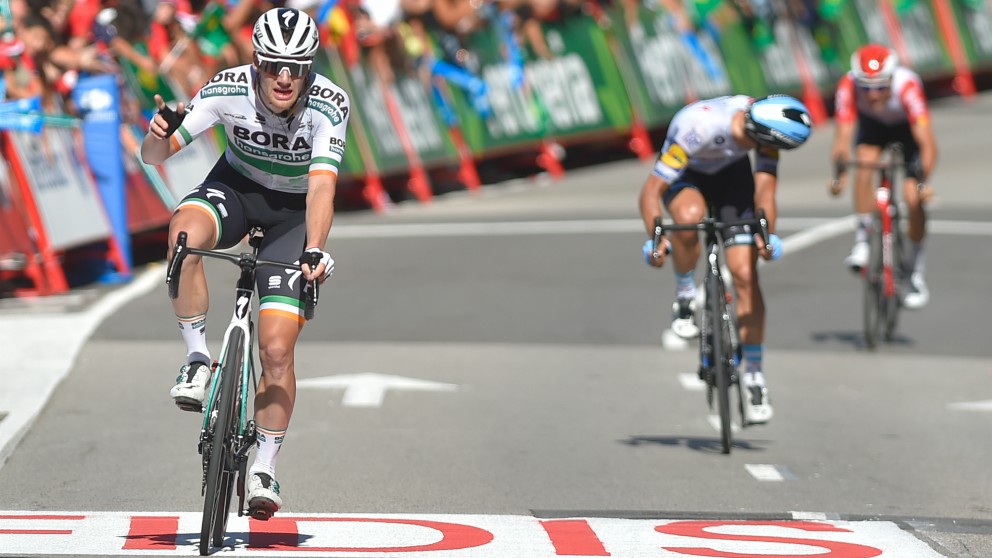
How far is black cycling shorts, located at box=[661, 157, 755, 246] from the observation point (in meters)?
10.3

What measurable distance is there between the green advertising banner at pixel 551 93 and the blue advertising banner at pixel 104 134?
23.6 feet

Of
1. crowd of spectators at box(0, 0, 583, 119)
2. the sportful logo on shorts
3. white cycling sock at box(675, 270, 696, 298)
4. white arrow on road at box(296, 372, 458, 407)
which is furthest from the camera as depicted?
crowd of spectators at box(0, 0, 583, 119)

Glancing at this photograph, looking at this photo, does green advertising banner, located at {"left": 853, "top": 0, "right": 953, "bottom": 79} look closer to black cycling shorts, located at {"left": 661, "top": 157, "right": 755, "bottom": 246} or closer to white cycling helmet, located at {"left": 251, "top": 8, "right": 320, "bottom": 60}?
Answer: black cycling shorts, located at {"left": 661, "top": 157, "right": 755, "bottom": 246}

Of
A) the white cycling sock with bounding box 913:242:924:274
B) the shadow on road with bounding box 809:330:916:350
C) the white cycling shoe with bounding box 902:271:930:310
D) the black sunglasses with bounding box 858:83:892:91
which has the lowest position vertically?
the shadow on road with bounding box 809:330:916:350

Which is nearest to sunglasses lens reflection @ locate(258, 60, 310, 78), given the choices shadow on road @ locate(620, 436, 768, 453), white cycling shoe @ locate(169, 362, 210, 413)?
white cycling shoe @ locate(169, 362, 210, 413)

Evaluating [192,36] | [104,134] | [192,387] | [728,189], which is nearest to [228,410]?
[192,387]

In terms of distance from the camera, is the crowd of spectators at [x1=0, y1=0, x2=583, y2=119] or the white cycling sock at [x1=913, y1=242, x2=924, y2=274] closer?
the white cycling sock at [x1=913, y1=242, x2=924, y2=274]

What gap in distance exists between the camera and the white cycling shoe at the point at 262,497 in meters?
6.84

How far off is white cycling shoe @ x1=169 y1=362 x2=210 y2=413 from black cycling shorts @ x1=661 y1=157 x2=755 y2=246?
3.92 m

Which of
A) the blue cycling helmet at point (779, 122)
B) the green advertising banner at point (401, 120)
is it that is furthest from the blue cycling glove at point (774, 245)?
the green advertising banner at point (401, 120)

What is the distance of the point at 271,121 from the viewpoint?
23.6ft

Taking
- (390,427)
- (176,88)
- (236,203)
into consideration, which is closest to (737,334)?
(390,427)

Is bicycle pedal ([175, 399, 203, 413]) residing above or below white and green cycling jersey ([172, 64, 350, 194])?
below

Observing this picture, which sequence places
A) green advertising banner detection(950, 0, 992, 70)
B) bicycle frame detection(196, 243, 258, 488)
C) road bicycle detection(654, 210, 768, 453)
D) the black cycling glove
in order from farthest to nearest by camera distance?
1. green advertising banner detection(950, 0, 992, 70)
2. road bicycle detection(654, 210, 768, 453)
3. the black cycling glove
4. bicycle frame detection(196, 243, 258, 488)
